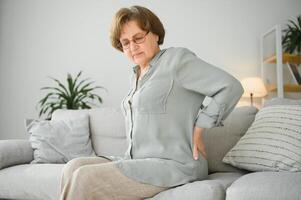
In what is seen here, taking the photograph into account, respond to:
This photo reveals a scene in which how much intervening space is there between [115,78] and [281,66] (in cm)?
179

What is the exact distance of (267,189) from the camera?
1.39 metres

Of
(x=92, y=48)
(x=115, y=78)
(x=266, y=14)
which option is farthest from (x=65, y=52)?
(x=266, y=14)

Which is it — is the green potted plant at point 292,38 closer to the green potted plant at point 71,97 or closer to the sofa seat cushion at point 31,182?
the green potted plant at point 71,97

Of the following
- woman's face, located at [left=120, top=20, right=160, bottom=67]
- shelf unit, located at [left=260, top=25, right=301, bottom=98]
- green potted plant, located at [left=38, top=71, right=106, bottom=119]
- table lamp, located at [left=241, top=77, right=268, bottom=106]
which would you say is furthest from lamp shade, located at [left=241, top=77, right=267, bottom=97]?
woman's face, located at [left=120, top=20, right=160, bottom=67]

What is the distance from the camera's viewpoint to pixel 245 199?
139 cm

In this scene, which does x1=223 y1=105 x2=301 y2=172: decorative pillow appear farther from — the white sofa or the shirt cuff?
the shirt cuff

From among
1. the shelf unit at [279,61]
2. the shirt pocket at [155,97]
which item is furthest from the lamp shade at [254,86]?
the shirt pocket at [155,97]

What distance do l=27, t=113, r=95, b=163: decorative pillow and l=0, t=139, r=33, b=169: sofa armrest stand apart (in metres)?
0.05

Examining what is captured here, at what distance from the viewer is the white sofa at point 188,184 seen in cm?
140

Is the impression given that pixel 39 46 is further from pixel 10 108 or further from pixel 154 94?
pixel 154 94

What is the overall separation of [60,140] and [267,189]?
1.66 m

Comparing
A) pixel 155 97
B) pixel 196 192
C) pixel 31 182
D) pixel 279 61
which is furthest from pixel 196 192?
pixel 279 61

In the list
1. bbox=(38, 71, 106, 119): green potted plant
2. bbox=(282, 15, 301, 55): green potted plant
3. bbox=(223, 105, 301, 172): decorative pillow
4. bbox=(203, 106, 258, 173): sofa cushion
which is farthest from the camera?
bbox=(282, 15, 301, 55): green potted plant

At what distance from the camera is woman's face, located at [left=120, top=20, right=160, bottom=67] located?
166 cm
